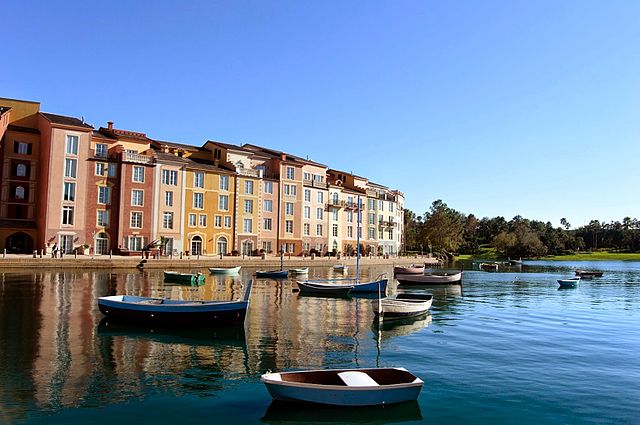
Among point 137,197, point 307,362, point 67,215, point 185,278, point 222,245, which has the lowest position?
point 307,362

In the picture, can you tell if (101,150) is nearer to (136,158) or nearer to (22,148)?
(136,158)

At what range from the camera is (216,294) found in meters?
37.0

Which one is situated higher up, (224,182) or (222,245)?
(224,182)

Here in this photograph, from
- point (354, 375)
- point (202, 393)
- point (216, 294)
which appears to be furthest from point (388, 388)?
point (216, 294)

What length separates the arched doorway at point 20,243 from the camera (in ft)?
204

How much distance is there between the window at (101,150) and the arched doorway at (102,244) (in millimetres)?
10282

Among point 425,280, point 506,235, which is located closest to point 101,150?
point 425,280

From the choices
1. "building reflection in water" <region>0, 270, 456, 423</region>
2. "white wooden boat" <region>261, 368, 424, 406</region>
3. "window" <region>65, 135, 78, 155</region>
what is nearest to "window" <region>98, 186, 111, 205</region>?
"window" <region>65, 135, 78, 155</region>

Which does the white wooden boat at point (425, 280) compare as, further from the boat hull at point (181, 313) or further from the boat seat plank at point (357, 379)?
the boat seat plank at point (357, 379)

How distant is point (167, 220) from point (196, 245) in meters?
5.73

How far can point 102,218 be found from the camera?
215 feet

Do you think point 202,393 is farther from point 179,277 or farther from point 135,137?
point 135,137

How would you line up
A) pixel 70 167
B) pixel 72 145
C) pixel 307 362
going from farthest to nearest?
pixel 72 145 < pixel 70 167 < pixel 307 362

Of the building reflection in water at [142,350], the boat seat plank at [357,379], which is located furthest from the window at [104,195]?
the boat seat plank at [357,379]
